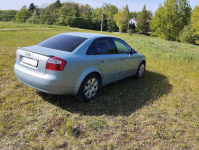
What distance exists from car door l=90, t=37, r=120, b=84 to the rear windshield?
385 millimetres

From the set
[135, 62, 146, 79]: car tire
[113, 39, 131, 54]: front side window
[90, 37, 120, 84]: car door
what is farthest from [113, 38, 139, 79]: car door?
[135, 62, 146, 79]: car tire

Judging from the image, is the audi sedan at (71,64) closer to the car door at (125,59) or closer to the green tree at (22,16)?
the car door at (125,59)

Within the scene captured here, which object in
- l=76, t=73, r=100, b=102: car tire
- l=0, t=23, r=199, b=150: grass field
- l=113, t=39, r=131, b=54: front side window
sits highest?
l=113, t=39, r=131, b=54: front side window

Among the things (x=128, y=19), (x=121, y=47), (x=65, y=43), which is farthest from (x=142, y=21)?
(x=65, y=43)

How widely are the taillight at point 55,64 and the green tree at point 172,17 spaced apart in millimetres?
41609

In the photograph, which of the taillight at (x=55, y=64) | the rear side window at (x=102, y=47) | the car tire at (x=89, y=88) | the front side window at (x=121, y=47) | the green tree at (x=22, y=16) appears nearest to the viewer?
the taillight at (x=55, y=64)

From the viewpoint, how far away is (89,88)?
4191mm

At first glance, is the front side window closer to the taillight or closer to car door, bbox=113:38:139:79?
car door, bbox=113:38:139:79

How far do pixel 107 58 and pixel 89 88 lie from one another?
3.16ft

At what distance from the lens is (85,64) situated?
3.89 meters

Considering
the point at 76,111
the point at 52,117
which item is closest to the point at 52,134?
the point at 52,117

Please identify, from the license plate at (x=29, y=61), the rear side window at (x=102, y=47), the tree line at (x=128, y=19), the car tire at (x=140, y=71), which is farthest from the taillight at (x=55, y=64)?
the tree line at (x=128, y=19)

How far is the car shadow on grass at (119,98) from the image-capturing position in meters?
3.98

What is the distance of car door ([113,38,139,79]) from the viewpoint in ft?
17.1
